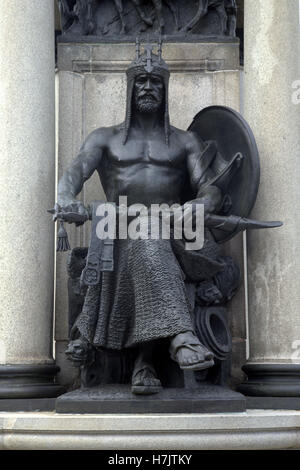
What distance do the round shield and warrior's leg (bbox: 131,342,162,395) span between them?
1298 millimetres

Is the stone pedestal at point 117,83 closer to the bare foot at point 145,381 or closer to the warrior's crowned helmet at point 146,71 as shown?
the warrior's crowned helmet at point 146,71

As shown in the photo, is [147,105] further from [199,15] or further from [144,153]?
[199,15]

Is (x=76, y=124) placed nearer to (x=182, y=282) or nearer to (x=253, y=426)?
(x=182, y=282)

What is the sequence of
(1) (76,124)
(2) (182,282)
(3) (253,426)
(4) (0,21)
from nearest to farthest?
(3) (253,426) → (2) (182,282) → (4) (0,21) → (1) (76,124)

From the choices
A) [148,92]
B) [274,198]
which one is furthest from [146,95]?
[274,198]

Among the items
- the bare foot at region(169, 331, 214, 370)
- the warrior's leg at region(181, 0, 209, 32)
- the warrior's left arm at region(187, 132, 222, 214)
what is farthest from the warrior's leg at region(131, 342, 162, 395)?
the warrior's leg at region(181, 0, 209, 32)

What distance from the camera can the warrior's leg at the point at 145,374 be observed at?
598cm

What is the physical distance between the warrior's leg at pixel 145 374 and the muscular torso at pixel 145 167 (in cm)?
139

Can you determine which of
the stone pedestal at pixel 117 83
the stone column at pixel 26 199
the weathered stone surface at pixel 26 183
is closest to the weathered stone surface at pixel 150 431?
the stone column at pixel 26 199

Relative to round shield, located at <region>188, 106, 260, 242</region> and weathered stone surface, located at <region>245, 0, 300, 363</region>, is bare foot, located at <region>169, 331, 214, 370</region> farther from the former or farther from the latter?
weathered stone surface, located at <region>245, 0, 300, 363</region>

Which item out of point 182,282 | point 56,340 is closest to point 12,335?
point 56,340

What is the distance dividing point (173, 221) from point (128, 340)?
3.38 feet

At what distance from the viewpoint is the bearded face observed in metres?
6.87

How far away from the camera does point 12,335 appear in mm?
6883
